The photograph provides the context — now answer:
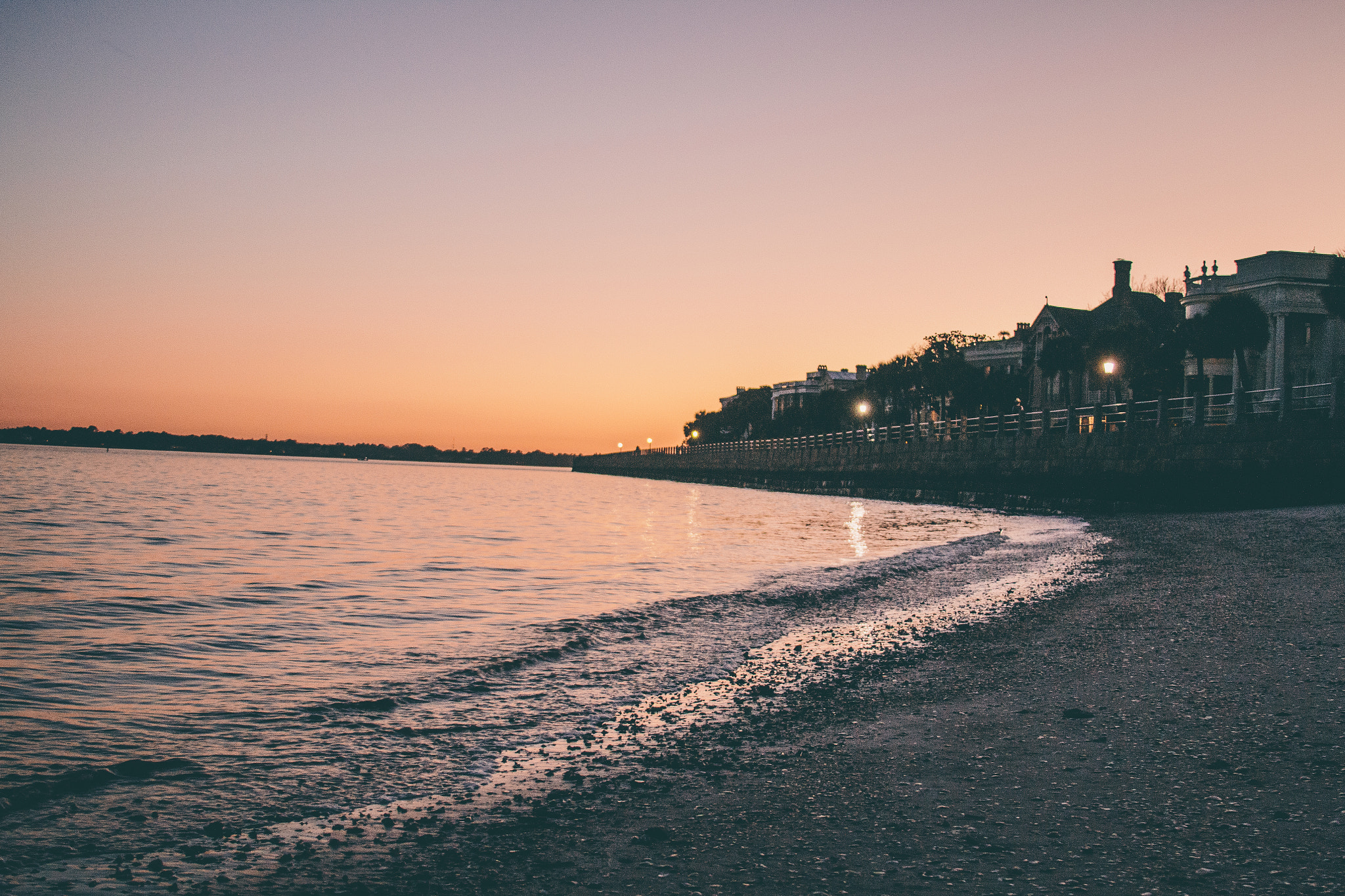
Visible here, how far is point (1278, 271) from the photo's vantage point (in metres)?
39.0

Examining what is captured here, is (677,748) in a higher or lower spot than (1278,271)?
lower

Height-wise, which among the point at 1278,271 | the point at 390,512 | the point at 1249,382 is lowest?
the point at 390,512

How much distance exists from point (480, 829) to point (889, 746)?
2.27m

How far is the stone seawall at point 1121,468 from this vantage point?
21.3 m

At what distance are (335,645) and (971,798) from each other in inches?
273

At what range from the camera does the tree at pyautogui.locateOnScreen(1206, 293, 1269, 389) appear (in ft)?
123

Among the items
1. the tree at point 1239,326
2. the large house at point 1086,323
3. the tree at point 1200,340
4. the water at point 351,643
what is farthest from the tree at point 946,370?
the water at point 351,643

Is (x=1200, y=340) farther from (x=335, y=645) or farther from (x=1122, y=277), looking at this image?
(x=335, y=645)

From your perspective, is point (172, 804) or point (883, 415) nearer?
point (172, 804)

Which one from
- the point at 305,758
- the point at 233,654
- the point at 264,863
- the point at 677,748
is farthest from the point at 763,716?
the point at 233,654

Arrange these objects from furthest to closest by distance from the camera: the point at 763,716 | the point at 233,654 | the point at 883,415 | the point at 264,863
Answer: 1. the point at 883,415
2. the point at 233,654
3. the point at 763,716
4. the point at 264,863

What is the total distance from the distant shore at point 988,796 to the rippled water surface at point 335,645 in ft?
3.74

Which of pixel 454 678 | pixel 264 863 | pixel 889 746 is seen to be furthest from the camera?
pixel 454 678

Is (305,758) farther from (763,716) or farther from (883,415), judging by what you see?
(883,415)
